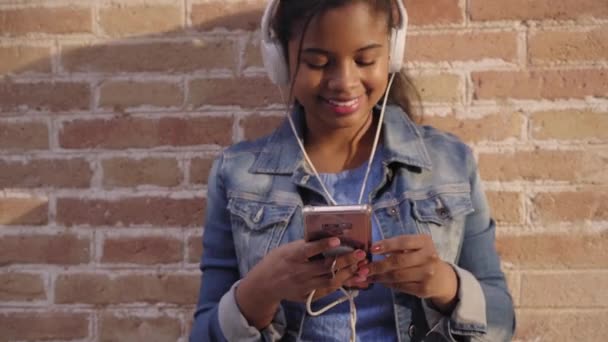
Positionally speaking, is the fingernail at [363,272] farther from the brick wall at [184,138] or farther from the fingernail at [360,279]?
the brick wall at [184,138]

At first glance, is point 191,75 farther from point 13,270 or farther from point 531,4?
point 531,4

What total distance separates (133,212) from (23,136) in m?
0.28

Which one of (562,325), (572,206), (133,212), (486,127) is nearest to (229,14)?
(133,212)

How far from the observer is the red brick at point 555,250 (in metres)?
1.30

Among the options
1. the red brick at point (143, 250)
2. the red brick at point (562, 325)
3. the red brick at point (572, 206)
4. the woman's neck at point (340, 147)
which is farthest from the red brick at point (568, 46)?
the red brick at point (143, 250)

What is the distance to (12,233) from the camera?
56.1 inches

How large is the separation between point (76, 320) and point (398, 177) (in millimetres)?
760

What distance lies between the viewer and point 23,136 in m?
1.42

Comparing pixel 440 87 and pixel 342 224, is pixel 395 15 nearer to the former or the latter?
pixel 440 87

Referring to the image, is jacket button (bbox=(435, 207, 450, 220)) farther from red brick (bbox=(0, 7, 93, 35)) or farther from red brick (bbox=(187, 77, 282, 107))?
red brick (bbox=(0, 7, 93, 35))

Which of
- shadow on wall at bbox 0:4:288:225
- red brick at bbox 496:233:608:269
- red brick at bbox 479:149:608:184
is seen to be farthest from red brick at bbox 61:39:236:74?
red brick at bbox 496:233:608:269

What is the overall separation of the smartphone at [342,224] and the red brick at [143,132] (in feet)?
1.76

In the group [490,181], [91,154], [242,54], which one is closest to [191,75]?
[242,54]

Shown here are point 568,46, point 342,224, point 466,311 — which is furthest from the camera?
point 568,46
